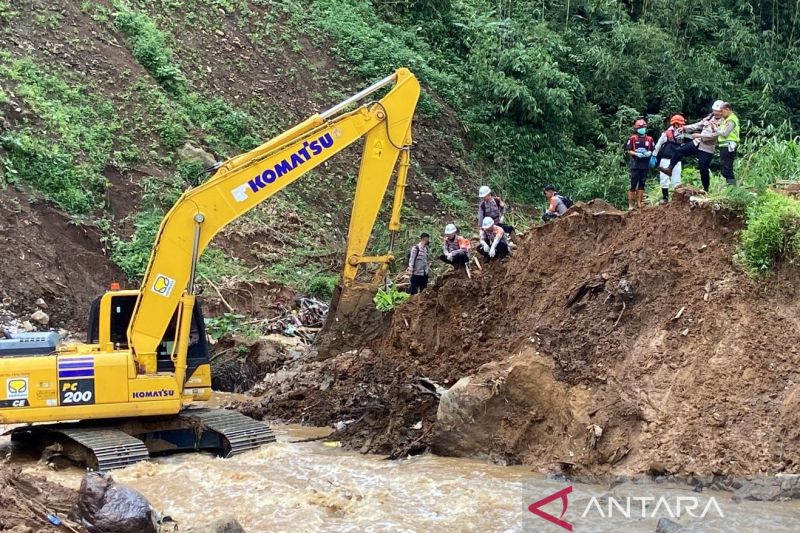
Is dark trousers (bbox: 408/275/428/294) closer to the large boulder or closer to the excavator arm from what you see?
the excavator arm

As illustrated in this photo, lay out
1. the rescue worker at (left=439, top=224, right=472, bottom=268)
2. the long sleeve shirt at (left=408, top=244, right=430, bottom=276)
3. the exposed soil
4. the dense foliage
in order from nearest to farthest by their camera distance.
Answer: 1. the rescue worker at (left=439, top=224, right=472, bottom=268)
2. the long sleeve shirt at (left=408, top=244, right=430, bottom=276)
3. the exposed soil
4. the dense foliage

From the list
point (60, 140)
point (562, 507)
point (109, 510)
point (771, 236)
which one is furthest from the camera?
point (60, 140)

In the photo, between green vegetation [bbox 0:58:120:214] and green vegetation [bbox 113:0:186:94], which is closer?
green vegetation [bbox 0:58:120:214]

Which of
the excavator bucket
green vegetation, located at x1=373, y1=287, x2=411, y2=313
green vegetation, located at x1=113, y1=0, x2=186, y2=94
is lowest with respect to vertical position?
the excavator bucket

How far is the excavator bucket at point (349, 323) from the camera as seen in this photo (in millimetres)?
13734

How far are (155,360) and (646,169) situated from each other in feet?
26.5

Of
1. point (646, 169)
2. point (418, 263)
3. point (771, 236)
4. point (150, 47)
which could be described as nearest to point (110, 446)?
point (418, 263)

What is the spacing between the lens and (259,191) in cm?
1109

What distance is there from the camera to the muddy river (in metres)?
7.85

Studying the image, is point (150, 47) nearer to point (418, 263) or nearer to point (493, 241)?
point (418, 263)

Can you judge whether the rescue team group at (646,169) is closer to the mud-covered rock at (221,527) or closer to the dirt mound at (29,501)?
the mud-covered rock at (221,527)

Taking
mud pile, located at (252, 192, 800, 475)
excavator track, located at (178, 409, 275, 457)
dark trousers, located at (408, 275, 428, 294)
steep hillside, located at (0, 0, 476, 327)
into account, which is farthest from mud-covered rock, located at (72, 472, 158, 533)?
steep hillside, located at (0, 0, 476, 327)

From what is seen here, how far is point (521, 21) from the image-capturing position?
29.3m

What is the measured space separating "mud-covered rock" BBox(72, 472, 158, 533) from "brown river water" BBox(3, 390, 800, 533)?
1.15m
